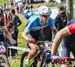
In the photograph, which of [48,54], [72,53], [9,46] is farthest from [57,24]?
[72,53]

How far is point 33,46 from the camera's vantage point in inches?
250

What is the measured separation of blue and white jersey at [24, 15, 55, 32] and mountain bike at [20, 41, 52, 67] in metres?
0.25

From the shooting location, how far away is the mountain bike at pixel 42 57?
6234mm

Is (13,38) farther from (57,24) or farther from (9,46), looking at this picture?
(57,24)

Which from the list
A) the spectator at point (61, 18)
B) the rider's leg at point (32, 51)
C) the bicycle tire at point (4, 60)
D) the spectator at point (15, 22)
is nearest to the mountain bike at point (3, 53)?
the bicycle tire at point (4, 60)

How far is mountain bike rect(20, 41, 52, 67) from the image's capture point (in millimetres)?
6234

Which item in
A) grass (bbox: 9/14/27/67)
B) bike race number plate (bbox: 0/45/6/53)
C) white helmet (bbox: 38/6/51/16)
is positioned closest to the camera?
white helmet (bbox: 38/6/51/16)

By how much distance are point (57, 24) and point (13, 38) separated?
0.79 m

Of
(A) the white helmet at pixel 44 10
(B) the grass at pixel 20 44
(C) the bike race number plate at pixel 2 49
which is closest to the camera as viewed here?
(A) the white helmet at pixel 44 10

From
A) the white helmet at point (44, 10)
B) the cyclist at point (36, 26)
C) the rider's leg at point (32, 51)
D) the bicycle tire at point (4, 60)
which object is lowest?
the bicycle tire at point (4, 60)

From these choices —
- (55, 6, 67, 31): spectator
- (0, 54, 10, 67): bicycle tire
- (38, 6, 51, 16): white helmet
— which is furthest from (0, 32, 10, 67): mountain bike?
(55, 6, 67, 31): spectator

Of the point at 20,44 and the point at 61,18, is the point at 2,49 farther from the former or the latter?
the point at 61,18

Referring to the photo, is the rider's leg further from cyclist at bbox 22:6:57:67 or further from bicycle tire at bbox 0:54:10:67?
bicycle tire at bbox 0:54:10:67

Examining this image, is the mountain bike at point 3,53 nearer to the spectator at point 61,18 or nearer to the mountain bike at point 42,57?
the mountain bike at point 42,57
